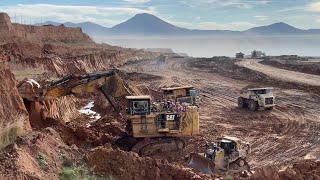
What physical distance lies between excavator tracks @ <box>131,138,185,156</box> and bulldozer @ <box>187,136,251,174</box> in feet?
7.40

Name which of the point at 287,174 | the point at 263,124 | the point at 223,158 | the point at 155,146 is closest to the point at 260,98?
the point at 263,124

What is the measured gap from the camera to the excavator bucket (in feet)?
56.7

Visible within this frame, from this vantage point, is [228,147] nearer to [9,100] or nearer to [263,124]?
[9,100]

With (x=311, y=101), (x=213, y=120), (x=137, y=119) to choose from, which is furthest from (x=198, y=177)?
(x=311, y=101)

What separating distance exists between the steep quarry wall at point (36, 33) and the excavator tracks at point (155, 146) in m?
35.8

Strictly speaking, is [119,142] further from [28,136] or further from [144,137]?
[28,136]

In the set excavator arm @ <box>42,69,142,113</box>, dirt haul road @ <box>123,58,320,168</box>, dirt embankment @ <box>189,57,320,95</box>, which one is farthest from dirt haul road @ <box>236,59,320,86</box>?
excavator arm @ <box>42,69,142,113</box>

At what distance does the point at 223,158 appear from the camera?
1759cm

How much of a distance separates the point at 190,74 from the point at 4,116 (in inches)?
1586

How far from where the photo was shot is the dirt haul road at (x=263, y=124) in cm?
2136

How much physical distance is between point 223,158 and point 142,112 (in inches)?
159

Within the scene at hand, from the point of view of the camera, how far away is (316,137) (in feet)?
80.1

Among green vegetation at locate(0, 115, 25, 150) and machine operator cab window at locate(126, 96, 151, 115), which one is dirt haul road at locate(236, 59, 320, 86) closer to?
machine operator cab window at locate(126, 96, 151, 115)

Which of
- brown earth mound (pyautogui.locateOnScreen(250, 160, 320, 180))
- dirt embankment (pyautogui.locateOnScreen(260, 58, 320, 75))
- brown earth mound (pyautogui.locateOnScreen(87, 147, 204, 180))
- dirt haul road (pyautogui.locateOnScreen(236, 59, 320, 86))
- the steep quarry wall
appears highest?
the steep quarry wall
